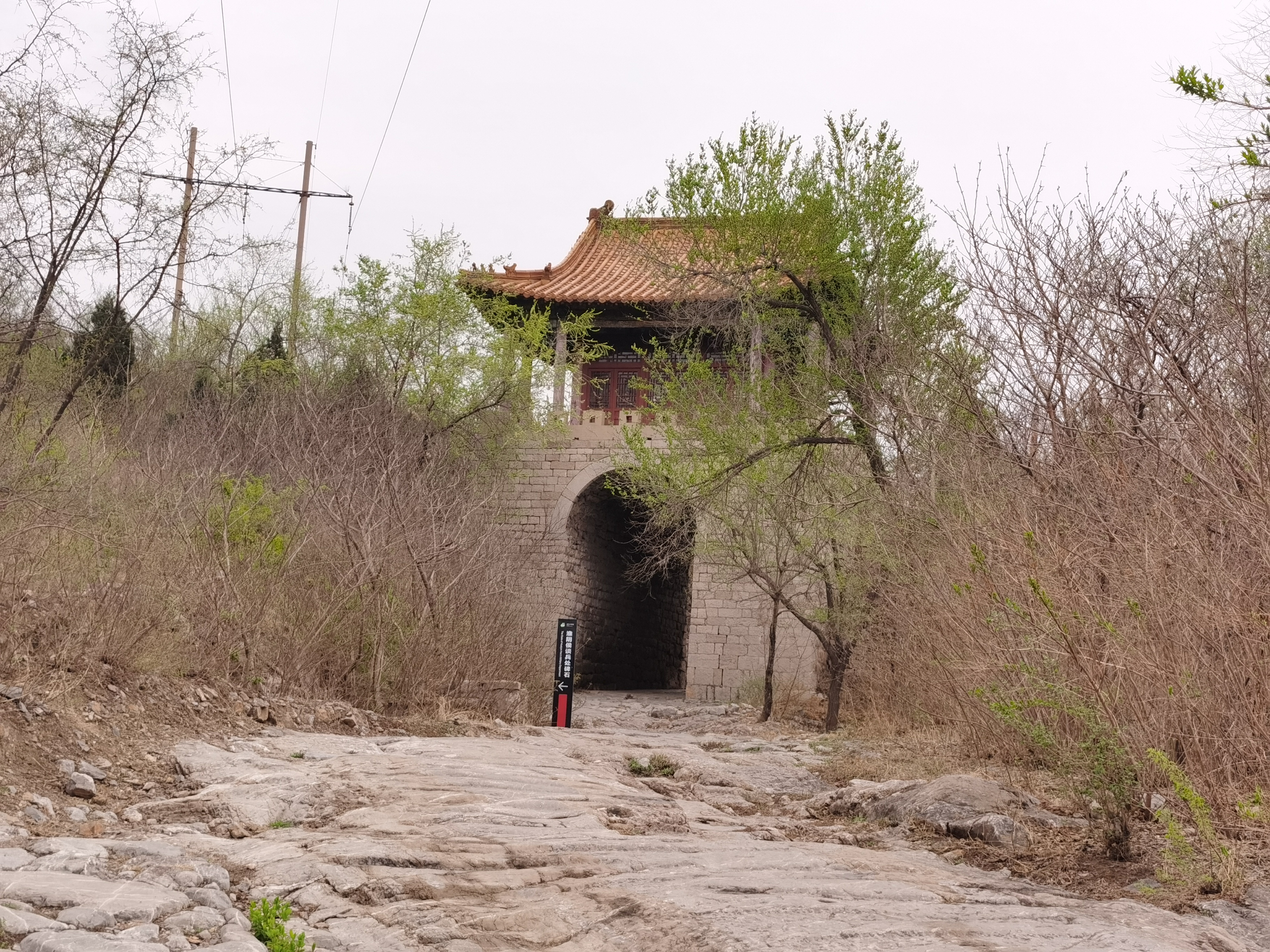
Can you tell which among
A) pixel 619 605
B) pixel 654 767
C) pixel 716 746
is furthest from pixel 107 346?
pixel 619 605

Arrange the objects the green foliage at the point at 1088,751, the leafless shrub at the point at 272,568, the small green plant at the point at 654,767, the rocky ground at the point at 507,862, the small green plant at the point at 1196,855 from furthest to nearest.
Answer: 1. the small green plant at the point at 654,767
2. the leafless shrub at the point at 272,568
3. the green foliage at the point at 1088,751
4. the small green plant at the point at 1196,855
5. the rocky ground at the point at 507,862

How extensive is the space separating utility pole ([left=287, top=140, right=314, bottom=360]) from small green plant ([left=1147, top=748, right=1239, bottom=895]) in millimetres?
17824

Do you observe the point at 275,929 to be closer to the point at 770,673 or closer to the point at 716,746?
the point at 716,746

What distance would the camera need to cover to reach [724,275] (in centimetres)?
1204

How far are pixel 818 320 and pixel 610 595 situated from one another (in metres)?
10.7

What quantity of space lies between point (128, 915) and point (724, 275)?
31.4 ft

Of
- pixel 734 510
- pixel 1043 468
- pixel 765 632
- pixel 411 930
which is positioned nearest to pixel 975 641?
pixel 1043 468

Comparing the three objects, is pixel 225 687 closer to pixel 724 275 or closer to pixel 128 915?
pixel 128 915

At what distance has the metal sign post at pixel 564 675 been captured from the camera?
35.8 feet

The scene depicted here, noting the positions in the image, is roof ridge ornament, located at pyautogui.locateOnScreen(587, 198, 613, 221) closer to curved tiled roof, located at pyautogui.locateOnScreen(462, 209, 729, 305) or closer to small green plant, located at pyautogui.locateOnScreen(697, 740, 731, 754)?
curved tiled roof, located at pyautogui.locateOnScreen(462, 209, 729, 305)

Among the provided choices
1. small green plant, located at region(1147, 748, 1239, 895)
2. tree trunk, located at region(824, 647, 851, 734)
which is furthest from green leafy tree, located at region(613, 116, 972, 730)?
small green plant, located at region(1147, 748, 1239, 895)

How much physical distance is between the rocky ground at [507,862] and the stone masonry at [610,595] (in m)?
8.73

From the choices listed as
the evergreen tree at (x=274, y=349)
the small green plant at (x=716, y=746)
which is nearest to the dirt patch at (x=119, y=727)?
the small green plant at (x=716, y=746)

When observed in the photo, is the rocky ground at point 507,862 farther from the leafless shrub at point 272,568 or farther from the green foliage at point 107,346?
the green foliage at point 107,346
